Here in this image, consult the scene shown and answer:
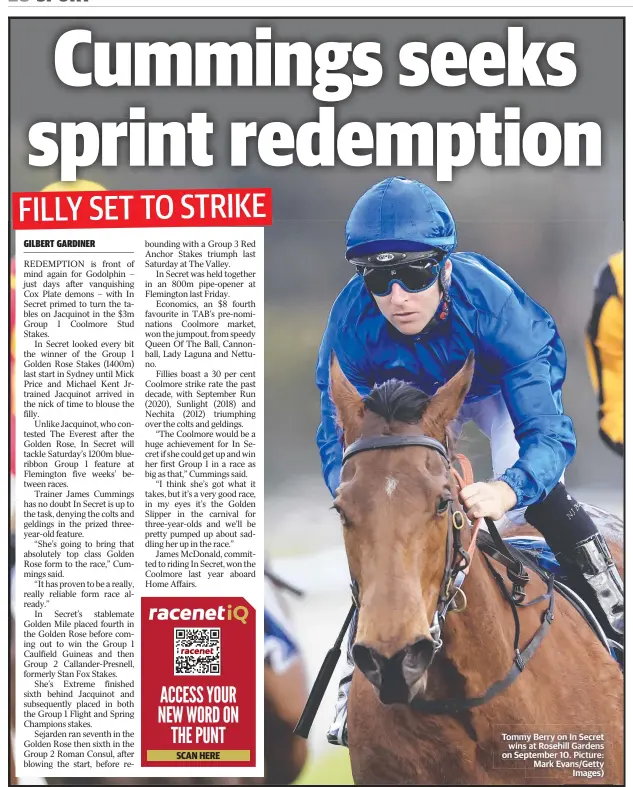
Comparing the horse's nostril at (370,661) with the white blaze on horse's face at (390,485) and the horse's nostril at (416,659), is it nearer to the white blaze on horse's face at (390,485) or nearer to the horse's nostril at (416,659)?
the horse's nostril at (416,659)

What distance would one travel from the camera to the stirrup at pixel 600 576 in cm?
340

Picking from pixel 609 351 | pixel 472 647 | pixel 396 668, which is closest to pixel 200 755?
pixel 472 647

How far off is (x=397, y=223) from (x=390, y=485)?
44.4 inches

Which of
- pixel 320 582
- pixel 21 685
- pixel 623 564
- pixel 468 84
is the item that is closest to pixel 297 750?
pixel 320 582

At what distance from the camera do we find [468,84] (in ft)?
12.2

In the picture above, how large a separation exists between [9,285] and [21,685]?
1.75m

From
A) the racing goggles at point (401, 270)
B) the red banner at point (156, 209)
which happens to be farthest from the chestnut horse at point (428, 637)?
the red banner at point (156, 209)

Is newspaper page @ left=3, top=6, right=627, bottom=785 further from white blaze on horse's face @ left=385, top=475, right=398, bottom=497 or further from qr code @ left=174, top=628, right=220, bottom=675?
white blaze on horse's face @ left=385, top=475, right=398, bottom=497

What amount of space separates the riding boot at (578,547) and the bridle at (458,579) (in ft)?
1.29

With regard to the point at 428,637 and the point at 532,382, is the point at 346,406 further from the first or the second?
the point at 532,382

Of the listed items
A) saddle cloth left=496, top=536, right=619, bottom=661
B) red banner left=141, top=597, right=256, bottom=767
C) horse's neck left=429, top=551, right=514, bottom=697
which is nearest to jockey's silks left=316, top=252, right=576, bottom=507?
saddle cloth left=496, top=536, right=619, bottom=661

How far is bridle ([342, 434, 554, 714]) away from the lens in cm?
260

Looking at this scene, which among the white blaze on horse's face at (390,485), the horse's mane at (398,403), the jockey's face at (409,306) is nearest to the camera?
the white blaze on horse's face at (390,485)

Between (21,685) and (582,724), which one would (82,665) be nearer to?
(21,685)
